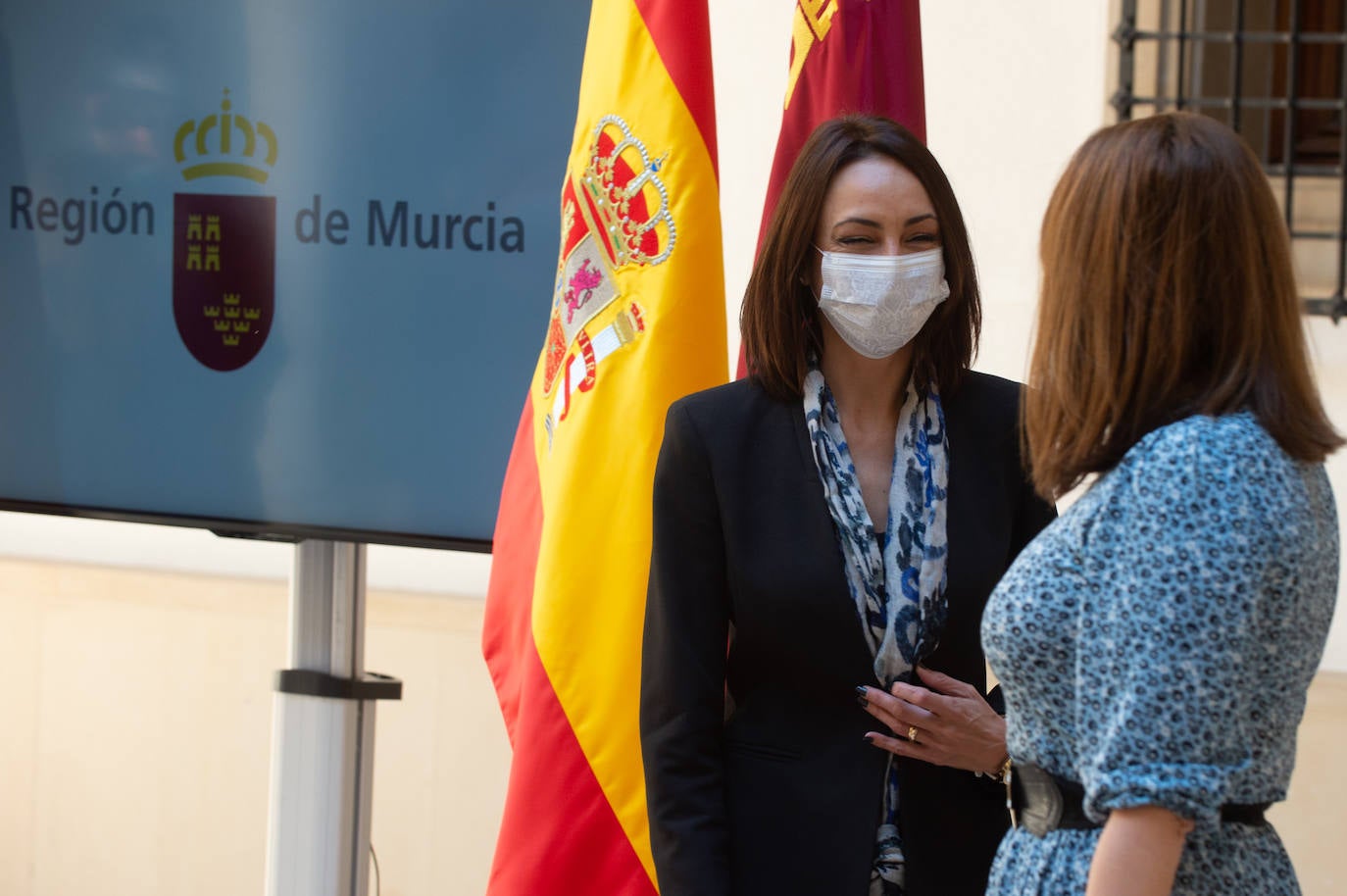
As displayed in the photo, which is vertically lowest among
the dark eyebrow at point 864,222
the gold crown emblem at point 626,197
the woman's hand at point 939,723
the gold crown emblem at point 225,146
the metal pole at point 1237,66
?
the woman's hand at point 939,723

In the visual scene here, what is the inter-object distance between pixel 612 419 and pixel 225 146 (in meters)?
1.04

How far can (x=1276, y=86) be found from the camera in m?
3.62

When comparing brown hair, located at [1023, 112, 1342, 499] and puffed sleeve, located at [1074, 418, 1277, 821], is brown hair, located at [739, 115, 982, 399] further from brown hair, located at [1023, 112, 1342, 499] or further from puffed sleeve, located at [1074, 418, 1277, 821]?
puffed sleeve, located at [1074, 418, 1277, 821]

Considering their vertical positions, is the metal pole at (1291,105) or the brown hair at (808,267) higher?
the metal pole at (1291,105)

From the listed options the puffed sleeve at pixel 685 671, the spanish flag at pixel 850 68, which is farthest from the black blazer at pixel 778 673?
the spanish flag at pixel 850 68

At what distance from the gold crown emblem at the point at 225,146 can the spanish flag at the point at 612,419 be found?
2.32ft

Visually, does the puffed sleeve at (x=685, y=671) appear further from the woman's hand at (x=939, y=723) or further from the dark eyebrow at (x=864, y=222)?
the dark eyebrow at (x=864, y=222)

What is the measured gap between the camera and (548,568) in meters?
2.12

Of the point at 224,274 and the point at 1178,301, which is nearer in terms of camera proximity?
the point at 1178,301

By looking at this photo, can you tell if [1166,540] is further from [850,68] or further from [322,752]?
[322,752]

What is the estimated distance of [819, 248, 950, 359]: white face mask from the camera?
166 centimetres

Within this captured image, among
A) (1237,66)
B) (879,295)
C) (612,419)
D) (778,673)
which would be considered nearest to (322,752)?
(612,419)

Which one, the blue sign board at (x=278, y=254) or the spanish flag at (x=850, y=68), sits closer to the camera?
the spanish flag at (x=850, y=68)

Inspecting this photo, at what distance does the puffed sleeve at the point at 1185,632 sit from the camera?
1038 mm
